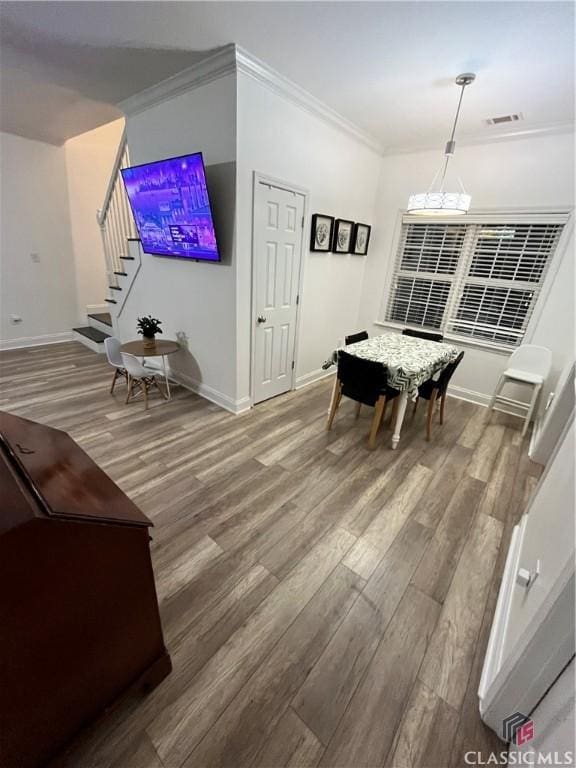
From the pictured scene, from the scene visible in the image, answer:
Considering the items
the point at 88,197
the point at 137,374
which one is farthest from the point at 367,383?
the point at 88,197

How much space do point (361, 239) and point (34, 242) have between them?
454 cm

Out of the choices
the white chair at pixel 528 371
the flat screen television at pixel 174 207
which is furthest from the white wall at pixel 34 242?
the white chair at pixel 528 371

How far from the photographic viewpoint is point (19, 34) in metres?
2.10

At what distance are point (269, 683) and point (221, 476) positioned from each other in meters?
1.26

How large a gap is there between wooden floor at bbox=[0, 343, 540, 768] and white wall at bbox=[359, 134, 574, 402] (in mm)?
913

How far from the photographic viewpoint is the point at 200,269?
9.87ft

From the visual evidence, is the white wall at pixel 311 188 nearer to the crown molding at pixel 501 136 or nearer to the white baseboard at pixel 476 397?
the crown molding at pixel 501 136

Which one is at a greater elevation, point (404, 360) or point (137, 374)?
point (404, 360)

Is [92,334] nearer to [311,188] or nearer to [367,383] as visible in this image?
[311,188]

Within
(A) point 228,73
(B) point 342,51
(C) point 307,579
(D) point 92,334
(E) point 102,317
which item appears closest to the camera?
(C) point 307,579

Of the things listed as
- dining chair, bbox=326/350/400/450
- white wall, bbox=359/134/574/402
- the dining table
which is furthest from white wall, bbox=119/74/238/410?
white wall, bbox=359/134/574/402

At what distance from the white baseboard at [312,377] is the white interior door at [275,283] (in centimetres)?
27

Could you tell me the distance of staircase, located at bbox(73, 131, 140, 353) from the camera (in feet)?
12.2

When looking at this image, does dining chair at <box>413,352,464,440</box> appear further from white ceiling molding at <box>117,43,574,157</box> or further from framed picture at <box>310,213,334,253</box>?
white ceiling molding at <box>117,43,574,157</box>
